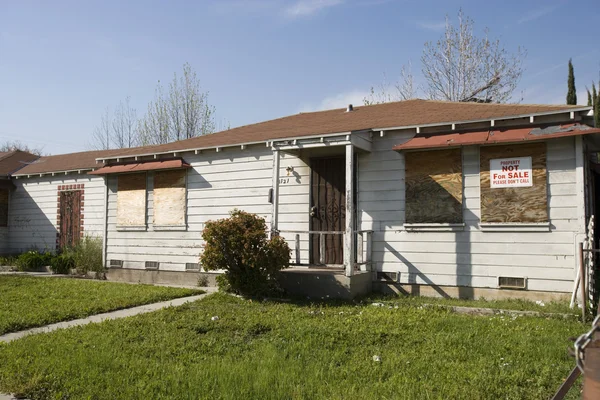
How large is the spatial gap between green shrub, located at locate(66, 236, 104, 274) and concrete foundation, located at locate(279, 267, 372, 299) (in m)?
6.97

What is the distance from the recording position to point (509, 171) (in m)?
9.12

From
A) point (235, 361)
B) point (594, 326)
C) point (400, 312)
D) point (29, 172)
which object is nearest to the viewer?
point (594, 326)

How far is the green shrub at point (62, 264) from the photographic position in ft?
49.6

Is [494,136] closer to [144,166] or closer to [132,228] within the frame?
[144,166]

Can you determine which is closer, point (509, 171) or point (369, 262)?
point (509, 171)

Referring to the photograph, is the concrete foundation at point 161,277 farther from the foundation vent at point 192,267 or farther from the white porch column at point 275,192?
the white porch column at point 275,192

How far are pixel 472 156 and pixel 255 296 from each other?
5.00m

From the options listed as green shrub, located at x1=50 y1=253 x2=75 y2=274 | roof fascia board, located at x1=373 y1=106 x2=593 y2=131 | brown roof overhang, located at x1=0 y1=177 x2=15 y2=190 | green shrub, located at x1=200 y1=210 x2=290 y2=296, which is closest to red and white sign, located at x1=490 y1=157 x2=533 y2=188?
roof fascia board, located at x1=373 y1=106 x2=593 y2=131

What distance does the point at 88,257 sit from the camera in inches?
579

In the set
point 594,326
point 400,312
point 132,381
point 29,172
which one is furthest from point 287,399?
point 29,172

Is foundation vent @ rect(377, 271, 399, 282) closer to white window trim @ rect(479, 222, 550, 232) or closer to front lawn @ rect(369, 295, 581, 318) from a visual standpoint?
front lawn @ rect(369, 295, 581, 318)

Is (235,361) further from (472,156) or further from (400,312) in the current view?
(472,156)

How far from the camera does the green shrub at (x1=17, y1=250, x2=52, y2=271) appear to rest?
15.8m

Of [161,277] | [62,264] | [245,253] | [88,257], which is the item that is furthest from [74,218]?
[245,253]
